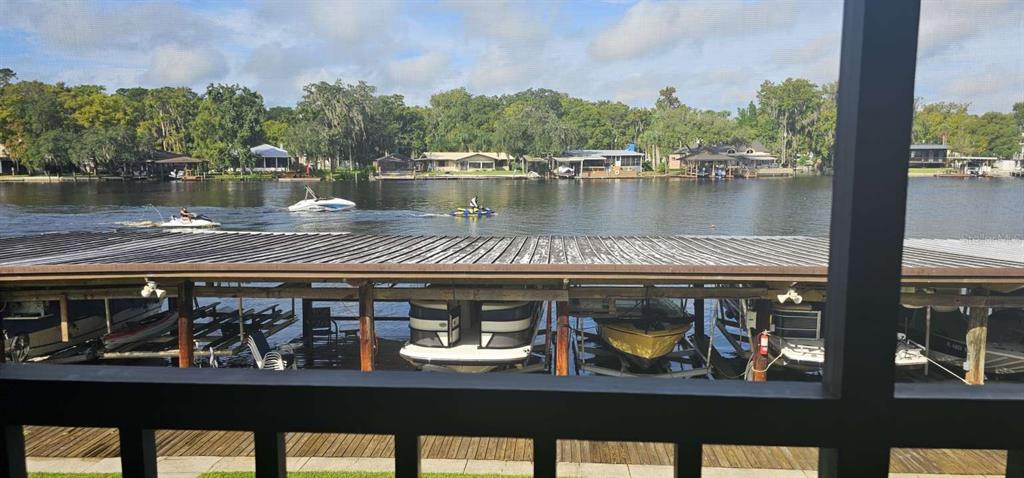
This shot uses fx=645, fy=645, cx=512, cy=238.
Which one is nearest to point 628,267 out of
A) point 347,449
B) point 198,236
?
point 347,449

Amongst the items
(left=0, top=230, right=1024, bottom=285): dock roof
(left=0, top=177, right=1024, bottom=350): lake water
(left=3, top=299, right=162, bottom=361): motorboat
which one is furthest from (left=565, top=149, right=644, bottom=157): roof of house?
(left=3, top=299, right=162, bottom=361): motorboat

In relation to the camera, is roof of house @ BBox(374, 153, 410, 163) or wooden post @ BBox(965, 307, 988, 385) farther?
roof of house @ BBox(374, 153, 410, 163)

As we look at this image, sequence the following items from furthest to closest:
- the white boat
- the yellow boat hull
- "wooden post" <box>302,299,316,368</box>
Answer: the white boat < "wooden post" <box>302,299,316,368</box> < the yellow boat hull

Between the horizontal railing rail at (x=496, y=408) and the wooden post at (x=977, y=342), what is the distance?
7.66m

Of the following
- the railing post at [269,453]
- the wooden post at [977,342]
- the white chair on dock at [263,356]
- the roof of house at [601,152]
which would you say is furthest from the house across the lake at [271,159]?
the railing post at [269,453]

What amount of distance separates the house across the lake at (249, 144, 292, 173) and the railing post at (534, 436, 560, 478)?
51367 mm

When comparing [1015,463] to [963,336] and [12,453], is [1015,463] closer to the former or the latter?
[12,453]

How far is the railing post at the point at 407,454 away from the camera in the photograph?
73 centimetres

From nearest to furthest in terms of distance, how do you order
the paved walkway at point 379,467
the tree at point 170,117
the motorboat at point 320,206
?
the paved walkway at point 379,467
the motorboat at point 320,206
the tree at point 170,117

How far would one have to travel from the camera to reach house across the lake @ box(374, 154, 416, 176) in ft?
177

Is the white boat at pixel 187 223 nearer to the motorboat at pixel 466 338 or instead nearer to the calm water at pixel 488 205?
the calm water at pixel 488 205

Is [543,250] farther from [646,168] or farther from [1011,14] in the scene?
[646,168]

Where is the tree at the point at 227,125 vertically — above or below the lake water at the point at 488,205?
above

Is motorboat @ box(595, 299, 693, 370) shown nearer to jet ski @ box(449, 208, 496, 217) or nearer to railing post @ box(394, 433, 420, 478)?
railing post @ box(394, 433, 420, 478)
